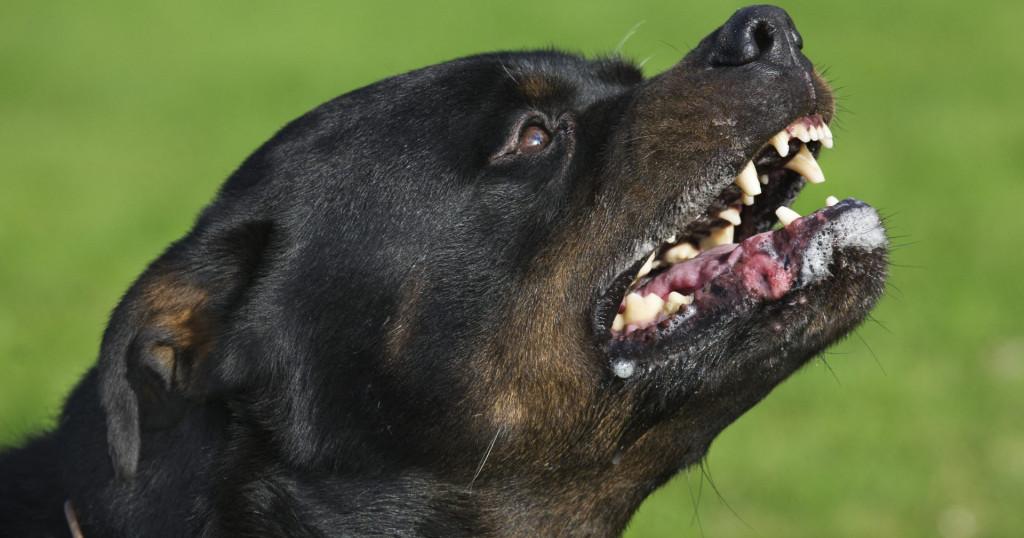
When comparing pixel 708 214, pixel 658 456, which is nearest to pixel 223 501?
pixel 658 456

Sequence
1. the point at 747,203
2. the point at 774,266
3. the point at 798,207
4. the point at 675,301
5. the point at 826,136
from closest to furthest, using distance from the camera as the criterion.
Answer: the point at 774,266, the point at 675,301, the point at 826,136, the point at 747,203, the point at 798,207

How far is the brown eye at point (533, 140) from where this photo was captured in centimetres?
378

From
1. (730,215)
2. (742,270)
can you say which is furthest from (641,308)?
(730,215)

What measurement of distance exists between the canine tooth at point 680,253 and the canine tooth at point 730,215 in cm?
13

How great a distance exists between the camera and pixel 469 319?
3652 millimetres

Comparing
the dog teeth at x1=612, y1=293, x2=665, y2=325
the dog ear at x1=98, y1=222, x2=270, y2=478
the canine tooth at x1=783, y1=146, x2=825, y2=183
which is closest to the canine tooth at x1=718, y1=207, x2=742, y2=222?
the canine tooth at x1=783, y1=146, x2=825, y2=183

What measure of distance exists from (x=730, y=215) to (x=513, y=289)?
0.73 m

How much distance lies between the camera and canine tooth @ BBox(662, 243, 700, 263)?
4.00 metres

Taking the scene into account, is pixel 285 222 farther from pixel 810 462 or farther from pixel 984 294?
pixel 984 294

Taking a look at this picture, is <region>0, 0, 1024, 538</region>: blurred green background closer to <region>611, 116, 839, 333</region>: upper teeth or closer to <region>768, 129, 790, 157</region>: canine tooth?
<region>611, 116, 839, 333</region>: upper teeth

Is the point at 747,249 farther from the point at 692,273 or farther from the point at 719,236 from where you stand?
the point at 719,236

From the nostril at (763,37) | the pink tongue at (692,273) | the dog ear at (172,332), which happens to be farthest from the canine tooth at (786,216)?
the dog ear at (172,332)

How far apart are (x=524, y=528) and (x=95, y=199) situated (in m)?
9.01

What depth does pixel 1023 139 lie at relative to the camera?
42.3 ft
